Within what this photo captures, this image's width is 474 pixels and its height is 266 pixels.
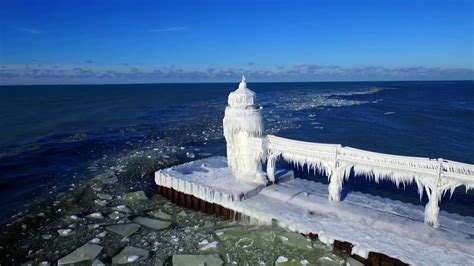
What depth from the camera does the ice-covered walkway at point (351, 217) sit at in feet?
41.6

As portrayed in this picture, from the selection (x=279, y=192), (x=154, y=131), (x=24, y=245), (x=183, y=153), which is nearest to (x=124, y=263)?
(x=24, y=245)

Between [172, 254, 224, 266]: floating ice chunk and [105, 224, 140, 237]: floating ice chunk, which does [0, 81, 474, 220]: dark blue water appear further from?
[172, 254, 224, 266]: floating ice chunk

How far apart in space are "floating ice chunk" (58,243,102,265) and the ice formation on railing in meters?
8.53

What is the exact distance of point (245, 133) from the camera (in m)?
18.6

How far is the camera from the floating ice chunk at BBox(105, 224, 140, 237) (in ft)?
52.6

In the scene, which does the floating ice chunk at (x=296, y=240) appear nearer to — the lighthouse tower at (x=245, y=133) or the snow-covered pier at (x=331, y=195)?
the snow-covered pier at (x=331, y=195)

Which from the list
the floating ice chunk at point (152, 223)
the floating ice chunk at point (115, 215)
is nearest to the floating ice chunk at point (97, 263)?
the floating ice chunk at point (152, 223)

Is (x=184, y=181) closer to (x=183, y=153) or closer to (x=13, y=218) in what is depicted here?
(x=13, y=218)

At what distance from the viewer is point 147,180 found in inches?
965

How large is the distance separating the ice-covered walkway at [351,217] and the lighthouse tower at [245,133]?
1.06 metres

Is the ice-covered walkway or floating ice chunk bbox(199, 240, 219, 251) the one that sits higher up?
the ice-covered walkway

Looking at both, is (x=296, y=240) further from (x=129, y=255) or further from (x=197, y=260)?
(x=129, y=255)

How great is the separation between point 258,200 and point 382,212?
5955 mm

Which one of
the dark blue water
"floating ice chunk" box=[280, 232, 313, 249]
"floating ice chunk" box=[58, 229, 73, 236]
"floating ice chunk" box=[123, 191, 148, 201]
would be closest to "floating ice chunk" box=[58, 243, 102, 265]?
"floating ice chunk" box=[58, 229, 73, 236]
